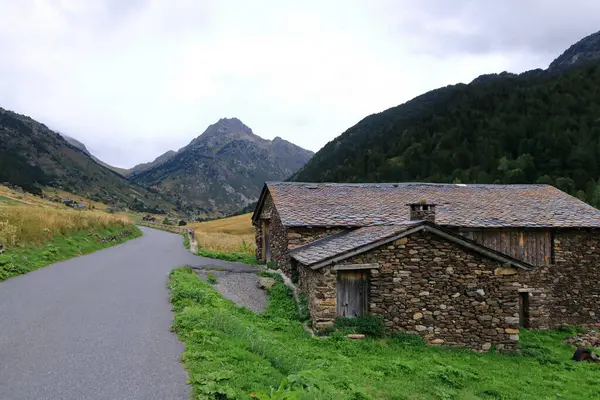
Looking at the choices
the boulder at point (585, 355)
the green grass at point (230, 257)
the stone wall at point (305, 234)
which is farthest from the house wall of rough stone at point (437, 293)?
the green grass at point (230, 257)

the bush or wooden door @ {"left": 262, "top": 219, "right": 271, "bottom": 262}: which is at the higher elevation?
wooden door @ {"left": 262, "top": 219, "right": 271, "bottom": 262}

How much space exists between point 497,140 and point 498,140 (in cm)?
24

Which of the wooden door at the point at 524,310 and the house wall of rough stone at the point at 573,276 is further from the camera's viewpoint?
the house wall of rough stone at the point at 573,276

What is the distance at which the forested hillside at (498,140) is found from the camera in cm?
7144

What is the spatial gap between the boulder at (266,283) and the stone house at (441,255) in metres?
0.95

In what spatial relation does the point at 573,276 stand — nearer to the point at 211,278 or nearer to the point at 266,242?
the point at 266,242

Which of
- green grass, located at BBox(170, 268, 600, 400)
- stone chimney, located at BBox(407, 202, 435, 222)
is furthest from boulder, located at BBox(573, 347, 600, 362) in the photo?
stone chimney, located at BBox(407, 202, 435, 222)

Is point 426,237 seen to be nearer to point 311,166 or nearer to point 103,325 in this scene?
point 103,325

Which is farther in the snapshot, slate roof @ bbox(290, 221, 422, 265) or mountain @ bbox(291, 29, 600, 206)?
mountain @ bbox(291, 29, 600, 206)

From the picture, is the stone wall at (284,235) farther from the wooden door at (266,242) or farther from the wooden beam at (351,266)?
the wooden beam at (351,266)

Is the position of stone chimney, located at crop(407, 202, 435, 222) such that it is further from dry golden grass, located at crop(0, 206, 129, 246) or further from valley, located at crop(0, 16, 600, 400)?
dry golden grass, located at crop(0, 206, 129, 246)

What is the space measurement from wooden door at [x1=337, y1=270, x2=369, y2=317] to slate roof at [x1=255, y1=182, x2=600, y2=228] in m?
4.83

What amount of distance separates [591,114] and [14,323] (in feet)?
304

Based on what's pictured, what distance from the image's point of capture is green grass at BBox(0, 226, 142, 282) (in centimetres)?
1602
